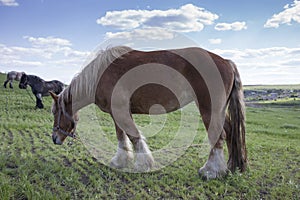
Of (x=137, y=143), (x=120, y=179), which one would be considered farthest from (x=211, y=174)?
(x=120, y=179)

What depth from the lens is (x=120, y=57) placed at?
14.8ft

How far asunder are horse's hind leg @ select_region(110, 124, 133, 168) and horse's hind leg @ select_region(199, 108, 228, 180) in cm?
150

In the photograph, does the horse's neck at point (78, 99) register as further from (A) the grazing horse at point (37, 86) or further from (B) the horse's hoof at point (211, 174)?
(A) the grazing horse at point (37, 86)

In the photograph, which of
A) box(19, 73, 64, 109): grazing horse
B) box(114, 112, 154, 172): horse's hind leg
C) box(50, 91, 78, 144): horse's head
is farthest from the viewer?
box(19, 73, 64, 109): grazing horse

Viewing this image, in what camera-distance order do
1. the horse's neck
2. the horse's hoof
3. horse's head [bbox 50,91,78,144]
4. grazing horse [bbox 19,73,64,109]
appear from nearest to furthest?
the horse's hoof
the horse's neck
horse's head [bbox 50,91,78,144]
grazing horse [bbox 19,73,64,109]

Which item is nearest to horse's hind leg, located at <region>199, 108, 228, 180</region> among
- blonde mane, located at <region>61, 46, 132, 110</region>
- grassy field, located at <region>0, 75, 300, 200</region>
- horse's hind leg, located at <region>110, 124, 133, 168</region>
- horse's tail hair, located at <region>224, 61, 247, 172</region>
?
grassy field, located at <region>0, 75, 300, 200</region>

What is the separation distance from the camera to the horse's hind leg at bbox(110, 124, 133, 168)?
4.71m

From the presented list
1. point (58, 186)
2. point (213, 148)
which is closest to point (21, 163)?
point (58, 186)

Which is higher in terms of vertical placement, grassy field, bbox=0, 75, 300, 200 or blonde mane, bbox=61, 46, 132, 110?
blonde mane, bbox=61, 46, 132, 110

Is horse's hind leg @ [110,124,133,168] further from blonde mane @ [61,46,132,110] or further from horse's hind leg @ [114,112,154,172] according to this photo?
blonde mane @ [61,46,132,110]

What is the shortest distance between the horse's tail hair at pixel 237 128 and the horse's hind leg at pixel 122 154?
6.32 feet

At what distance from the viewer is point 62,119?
4.95m

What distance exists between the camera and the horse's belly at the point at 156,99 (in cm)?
429

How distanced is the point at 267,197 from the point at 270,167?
5.10 ft
